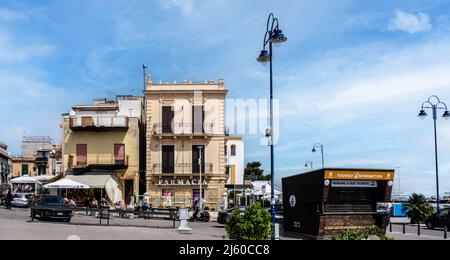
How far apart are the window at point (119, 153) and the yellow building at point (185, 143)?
230cm

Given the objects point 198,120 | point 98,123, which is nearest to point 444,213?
point 198,120

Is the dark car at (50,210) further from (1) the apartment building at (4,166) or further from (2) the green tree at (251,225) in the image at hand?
(1) the apartment building at (4,166)

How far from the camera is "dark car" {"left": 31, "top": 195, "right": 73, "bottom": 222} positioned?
25719 mm

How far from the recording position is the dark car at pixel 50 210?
25719mm

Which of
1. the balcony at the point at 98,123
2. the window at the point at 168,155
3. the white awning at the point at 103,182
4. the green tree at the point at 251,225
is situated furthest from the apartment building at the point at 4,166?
the green tree at the point at 251,225

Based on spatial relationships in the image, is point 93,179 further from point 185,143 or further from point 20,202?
point 185,143

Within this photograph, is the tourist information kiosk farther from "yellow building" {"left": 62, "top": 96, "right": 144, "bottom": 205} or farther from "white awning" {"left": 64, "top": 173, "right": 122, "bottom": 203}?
"yellow building" {"left": 62, "top": 96, "right": 144, "bottom": 205}

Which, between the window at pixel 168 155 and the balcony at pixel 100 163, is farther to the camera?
the window at pixel 168 155

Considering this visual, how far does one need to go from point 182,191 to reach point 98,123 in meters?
9.97

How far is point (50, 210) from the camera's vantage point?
25.7m

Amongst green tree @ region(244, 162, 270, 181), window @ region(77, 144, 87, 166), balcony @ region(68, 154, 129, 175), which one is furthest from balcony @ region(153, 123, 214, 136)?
green tree @ region(244, 162, 270, 181)
